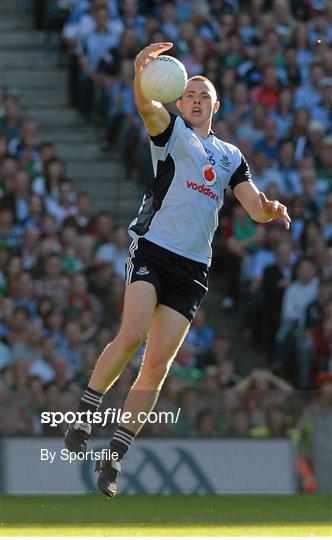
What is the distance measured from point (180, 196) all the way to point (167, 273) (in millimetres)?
→ 536

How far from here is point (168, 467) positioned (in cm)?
1458

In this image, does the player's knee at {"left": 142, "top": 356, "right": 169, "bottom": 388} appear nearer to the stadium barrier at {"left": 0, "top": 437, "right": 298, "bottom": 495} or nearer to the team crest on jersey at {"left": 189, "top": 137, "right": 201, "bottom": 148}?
the team crest on jersey at {"left": 189, "top": 137, "right": 201, "bottom": 148}

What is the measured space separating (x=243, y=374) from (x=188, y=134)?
727cm

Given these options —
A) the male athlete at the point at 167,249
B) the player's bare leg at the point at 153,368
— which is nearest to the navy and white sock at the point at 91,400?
the male athlete at the point at 167,249

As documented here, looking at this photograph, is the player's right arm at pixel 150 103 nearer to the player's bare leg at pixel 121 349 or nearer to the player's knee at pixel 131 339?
the player's bare leg at pixel 121 349

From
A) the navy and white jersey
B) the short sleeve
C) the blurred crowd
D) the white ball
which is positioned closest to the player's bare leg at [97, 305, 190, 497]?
the navy and white jersey

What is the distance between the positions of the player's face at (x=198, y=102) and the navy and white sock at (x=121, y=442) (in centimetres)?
217

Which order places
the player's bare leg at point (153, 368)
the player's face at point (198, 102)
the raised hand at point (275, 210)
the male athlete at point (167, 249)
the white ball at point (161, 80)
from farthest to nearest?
the player's face at point (198, 102) < the player's bare leg at point (153, 368) < the male athlete at point (167, 249) < the raised hand at point (275, 210) < the white ball at point (161, 80)

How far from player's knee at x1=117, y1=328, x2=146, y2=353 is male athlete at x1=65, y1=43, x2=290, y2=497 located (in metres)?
0.02

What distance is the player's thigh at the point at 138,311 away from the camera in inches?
381

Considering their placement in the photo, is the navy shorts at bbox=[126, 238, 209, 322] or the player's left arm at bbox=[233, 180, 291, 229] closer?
the player's left arm at bbox=[233, 180, 291, 229]

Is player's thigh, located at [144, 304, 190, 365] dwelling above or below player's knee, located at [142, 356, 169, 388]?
above

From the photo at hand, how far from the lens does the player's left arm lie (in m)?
9.70

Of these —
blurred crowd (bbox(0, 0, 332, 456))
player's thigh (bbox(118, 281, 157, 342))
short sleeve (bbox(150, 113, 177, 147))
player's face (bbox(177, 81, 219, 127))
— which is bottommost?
blurred crowd (bbox(0, 0, 332, 456))
